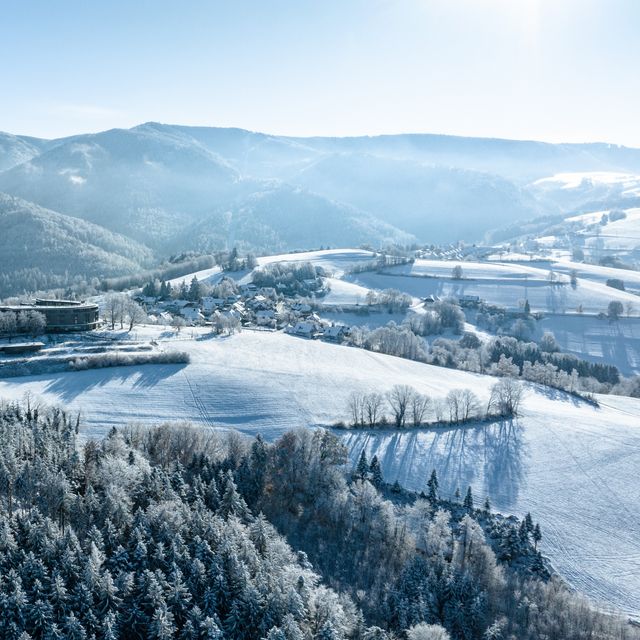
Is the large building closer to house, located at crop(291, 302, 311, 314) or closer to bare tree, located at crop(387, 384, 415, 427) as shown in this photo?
bare tree, located at crop(387, 384, 415, 427)

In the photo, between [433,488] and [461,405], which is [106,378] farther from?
[461,405]

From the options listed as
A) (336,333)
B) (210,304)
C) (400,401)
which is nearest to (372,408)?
(400,401)

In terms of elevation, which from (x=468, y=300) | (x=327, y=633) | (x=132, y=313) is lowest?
(x=327, y=633)

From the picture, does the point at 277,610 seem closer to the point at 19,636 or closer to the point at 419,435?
the point at 19,636

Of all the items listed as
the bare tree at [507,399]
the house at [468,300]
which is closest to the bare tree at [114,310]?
the bare tree at [507,399]

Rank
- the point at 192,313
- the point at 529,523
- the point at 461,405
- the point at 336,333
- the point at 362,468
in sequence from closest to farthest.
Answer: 1. the point at 529,523
2. the point at 362,468
3. the point at 461,405
4. the point at 336,333
5. the point at 192,313

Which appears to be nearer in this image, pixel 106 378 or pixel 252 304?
pixel 106 378
